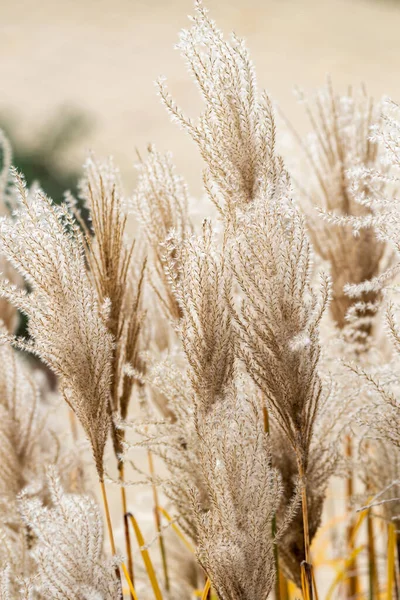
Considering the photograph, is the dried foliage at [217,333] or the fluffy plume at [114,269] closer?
the dried foliage at [217,333]

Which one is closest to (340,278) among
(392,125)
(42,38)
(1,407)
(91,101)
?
(392,125)

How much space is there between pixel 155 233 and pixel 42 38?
4.40 meters

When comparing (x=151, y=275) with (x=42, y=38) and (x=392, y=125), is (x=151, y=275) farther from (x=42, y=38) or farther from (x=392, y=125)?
(x=42, y=38)

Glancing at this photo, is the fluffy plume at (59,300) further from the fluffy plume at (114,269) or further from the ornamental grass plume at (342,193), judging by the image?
the ornamental grass plume at (342,193)

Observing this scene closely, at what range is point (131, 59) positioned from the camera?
15.6 ft

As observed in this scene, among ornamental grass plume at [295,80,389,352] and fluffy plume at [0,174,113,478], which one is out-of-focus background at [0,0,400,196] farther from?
fluffy plume at [0,174,113,478]

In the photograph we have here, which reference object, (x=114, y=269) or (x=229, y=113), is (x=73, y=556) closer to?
(x=114, y=269)

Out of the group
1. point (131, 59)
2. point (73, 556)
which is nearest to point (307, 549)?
point (73, 556)

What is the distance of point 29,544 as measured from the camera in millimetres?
1117

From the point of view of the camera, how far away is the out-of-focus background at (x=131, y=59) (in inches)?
178

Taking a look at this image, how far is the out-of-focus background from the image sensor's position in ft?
14.9

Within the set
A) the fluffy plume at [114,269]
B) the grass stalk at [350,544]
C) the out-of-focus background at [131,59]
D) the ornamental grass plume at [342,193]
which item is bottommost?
the grass stalk at [350,544]

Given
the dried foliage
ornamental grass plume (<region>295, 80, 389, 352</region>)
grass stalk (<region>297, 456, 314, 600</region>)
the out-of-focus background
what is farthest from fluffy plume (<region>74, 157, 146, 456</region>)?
the out-of-focus background

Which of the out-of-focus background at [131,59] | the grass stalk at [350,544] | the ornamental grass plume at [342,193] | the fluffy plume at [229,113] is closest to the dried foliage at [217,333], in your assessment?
the fluffy plume at [229,113]
